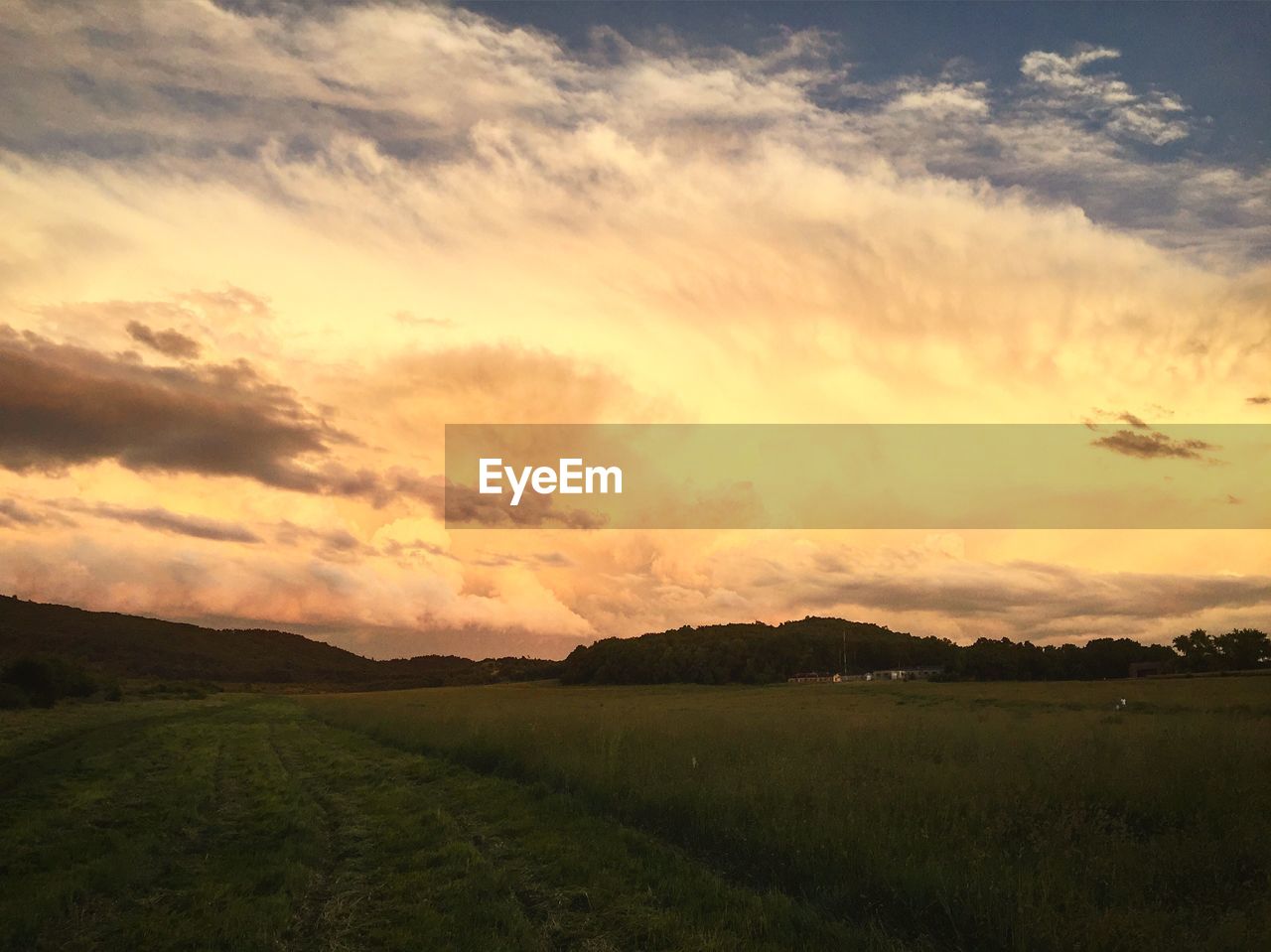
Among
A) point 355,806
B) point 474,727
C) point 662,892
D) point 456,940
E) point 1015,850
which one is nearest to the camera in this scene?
point 456,940

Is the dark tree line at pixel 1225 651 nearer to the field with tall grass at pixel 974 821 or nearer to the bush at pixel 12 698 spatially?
the field with tall grass at pixel 974 821

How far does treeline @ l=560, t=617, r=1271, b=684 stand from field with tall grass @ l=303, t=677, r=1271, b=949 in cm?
8144

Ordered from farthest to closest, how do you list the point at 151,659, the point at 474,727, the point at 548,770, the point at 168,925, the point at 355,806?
the point at 151,659
the point at 474,727
the point at 548,770
the point at 355,806
the point at 168,925

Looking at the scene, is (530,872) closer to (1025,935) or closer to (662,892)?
(662,892)

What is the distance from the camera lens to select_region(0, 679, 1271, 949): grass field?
8820mm

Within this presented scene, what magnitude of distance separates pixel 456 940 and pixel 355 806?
33.3 ft

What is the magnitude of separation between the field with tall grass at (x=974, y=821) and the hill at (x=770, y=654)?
85.6 meters

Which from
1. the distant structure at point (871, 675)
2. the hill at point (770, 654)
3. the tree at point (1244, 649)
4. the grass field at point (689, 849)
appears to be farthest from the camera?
the distant structure at point (871, 675)

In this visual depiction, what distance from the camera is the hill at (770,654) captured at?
101312 mm

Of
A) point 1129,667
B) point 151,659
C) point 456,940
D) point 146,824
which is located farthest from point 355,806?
point 151,659

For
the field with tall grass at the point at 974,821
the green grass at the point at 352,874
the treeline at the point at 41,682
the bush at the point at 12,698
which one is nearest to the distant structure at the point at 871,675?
the treeline at the point at 41,682

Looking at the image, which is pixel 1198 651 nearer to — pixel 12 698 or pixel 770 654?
pixel 770 654

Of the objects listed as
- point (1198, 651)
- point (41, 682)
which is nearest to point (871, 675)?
point (1198, 651)

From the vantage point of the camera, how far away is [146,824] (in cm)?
1509
